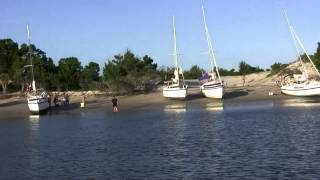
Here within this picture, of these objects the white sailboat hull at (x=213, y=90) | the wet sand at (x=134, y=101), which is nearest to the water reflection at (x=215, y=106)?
the wet sand at (x=134, y=101)

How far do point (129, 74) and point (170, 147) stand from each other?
198ft

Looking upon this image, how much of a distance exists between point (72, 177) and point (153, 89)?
6721 cm

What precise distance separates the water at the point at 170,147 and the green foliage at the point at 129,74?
30061 millimetres

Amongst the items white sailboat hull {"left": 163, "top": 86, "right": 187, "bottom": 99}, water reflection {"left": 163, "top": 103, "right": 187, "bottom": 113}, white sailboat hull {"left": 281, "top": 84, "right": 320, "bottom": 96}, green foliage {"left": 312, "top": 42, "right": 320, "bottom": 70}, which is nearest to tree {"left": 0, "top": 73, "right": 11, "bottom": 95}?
white sailboat hull {"left": 163, "top": 86, "right": 187, "bottom": 99}

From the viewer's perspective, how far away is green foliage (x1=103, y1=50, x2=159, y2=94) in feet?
287

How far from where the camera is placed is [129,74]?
301ft

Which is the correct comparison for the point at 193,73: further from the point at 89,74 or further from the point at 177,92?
the point at 177,92

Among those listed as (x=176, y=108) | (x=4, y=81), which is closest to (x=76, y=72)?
(x=4, y=81)

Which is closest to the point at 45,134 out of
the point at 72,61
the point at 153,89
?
the point at 153,89

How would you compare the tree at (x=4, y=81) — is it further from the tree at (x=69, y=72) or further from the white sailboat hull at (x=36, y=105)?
the white sailboat hull at (x=36, y=105)

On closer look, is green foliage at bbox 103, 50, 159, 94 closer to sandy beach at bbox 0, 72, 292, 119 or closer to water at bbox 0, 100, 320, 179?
sandy beach at bbox 0, 72, 292, 119

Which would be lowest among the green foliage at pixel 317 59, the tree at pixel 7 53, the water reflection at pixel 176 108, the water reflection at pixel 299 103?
the water reflection at pixel 176 108

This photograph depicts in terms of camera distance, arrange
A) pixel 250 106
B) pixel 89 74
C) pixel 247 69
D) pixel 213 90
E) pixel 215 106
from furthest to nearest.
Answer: pixel 247 69
pixel 89 74
pixel 213 90
pixel 215 106
pixel 250 106

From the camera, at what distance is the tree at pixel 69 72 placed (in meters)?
104
